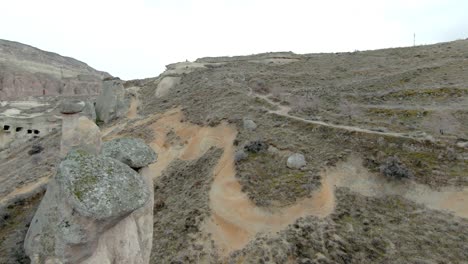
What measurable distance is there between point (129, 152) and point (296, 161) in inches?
429

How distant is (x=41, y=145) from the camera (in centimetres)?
3130

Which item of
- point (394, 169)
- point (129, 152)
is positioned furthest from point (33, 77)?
point (129, 152)

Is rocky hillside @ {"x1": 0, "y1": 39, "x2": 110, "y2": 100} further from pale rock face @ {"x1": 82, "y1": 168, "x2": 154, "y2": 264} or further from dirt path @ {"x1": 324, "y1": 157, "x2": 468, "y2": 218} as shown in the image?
pale rock face @ {"x1": 82, "y1": 168, "x2": 154, "y2": 264}

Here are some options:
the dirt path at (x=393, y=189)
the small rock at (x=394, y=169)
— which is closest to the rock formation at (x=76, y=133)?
the dirt path at (x=393, y=189)

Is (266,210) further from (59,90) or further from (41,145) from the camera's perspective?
(59,90)

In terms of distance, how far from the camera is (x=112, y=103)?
32.8 m

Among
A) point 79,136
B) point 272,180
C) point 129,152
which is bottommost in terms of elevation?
point 272,180

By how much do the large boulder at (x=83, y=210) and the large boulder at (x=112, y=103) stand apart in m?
25.5

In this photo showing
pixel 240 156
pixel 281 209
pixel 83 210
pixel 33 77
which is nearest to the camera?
pixel 83 210

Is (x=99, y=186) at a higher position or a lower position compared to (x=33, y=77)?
lower

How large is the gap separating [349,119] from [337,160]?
491 centimetres

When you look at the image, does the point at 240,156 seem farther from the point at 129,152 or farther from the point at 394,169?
the point at 129,152

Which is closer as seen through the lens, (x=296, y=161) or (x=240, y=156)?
(x=296, y=161)

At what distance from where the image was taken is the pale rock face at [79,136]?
8.21 meters
